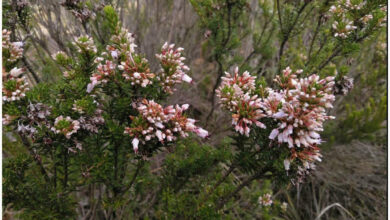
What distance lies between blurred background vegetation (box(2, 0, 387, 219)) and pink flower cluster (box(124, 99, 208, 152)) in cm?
71

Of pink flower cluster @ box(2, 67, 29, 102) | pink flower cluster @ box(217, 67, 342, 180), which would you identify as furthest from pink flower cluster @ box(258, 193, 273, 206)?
pink flower cluster @ box(2, 67, 29, 102)

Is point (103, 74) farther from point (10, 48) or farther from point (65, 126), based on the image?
point (10, 48)

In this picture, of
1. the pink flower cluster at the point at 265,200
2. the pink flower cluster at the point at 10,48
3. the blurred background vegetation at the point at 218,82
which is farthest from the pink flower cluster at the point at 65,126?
the pink flower cluster at the point at 265,200

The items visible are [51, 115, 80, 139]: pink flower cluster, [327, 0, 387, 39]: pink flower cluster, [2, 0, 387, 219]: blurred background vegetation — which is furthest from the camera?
[2, 0, 387, 219]: blurred background vegetation

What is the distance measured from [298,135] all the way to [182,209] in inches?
46.8

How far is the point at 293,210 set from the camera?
365 centimetres

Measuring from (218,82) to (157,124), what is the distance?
2.14 meters

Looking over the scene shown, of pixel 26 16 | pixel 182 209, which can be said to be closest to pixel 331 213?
pixel 182 209

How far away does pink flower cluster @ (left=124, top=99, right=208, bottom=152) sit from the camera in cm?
136

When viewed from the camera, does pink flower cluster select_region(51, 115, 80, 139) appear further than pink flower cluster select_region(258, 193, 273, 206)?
No

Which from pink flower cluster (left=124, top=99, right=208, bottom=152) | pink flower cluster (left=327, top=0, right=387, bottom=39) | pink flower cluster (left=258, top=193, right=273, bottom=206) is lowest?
pink flower cluster (left=258, top=193, right=273, bottom=206)

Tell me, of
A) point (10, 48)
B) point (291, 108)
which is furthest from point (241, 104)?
point (10, 48)

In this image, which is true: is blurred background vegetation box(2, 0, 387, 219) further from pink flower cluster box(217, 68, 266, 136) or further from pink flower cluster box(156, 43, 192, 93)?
pink flower cluster box(156, 43, 192, 93)

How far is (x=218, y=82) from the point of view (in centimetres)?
341
